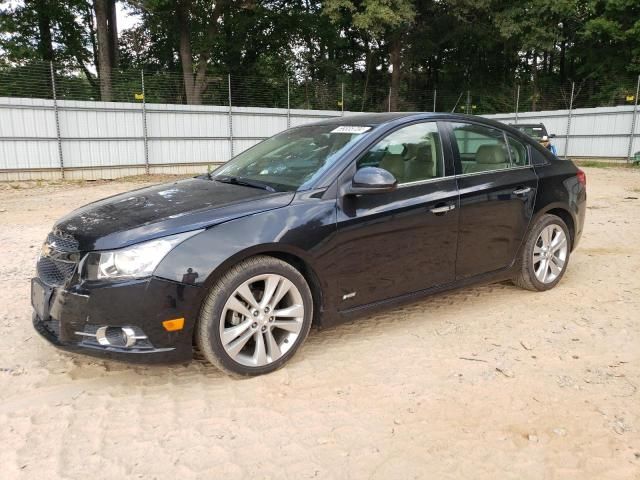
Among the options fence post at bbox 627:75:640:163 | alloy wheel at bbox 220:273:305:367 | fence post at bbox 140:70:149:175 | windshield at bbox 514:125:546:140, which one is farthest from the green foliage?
alloy wheel at bbox 220:273:305:367

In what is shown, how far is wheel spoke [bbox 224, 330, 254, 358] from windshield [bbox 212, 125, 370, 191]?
3.05ft

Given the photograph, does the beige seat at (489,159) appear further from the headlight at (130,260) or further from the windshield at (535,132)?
the windshield at (535,132)

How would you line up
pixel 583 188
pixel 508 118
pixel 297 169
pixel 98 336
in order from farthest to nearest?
pixel 508 118, pixel 583 188, pixel 297 169, pixel 98 336

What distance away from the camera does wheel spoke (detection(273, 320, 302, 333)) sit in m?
3.16

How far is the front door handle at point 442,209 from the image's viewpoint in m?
3.71

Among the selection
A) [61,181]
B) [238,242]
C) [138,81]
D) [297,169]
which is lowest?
[61,181]

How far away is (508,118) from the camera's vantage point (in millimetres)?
25094

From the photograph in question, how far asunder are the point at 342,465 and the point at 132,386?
137 centimetres

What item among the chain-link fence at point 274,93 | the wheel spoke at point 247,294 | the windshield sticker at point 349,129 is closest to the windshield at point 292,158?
the windshield sticker at point 349,129

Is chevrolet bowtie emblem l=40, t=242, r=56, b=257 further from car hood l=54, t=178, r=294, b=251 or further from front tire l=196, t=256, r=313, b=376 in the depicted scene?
front tire l=196, t=256, r=313, b=376

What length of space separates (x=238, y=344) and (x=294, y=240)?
673 mm

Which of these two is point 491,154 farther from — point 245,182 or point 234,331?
point 234,331

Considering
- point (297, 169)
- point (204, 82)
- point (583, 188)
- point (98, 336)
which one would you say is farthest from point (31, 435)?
point (204, 82)

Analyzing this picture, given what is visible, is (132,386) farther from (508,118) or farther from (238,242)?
(508,118)
